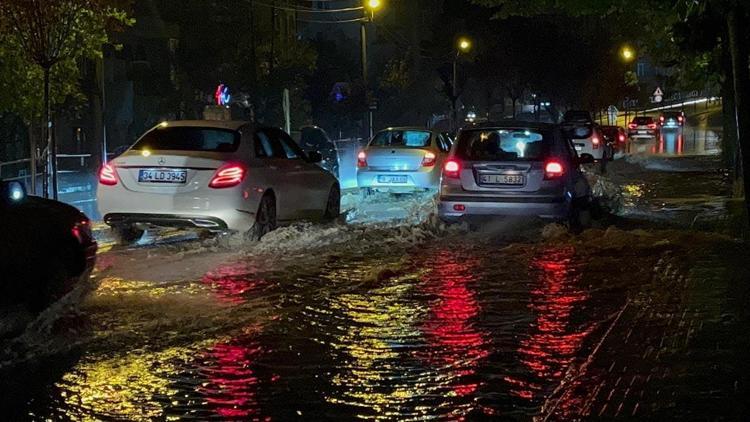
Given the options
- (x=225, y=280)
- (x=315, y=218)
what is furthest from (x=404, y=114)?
(x=225, y=280)

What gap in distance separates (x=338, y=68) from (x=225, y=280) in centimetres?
5354

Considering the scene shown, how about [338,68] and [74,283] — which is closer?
[74,283]

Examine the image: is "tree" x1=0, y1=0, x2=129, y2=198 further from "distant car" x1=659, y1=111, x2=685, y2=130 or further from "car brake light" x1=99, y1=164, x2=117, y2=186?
"distant car" x1=659, y1=111, x2=685, y2=130

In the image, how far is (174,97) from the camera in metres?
44.2

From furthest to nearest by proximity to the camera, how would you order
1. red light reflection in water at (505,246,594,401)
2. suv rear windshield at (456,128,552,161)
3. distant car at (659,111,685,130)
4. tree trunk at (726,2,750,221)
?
distant car at (659,111,685,130) < suv rear windshield at (456,128,552,161) < tree trunk at (726,2,750,221) < red light reflection in water at (505,246,594,401)

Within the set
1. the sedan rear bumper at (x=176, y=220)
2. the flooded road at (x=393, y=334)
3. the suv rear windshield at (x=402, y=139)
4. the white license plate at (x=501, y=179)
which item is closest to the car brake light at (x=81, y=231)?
the flooded road at (x=393, y=334)

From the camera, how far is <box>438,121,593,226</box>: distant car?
12992 mm

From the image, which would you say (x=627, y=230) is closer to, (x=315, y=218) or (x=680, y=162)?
(x=315, y=218)

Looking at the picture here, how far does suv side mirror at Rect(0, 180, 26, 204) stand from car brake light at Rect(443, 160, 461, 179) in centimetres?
695

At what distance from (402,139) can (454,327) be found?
1256cm

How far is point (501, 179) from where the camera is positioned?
43.0ft

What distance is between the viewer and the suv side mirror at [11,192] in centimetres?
730

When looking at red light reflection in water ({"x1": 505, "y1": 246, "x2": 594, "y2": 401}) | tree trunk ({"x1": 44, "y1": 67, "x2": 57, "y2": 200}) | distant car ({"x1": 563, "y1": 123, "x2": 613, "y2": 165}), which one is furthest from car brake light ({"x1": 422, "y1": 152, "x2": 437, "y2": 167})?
distant car ({"x1": 563, "y1": 123, "x2": 613, "y2": 165})

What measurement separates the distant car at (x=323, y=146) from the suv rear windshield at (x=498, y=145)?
933cm
